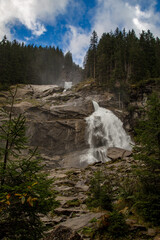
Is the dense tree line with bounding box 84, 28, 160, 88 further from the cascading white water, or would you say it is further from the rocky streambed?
the cascading white water

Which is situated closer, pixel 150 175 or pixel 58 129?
pixel 150 175

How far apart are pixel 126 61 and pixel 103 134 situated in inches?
1245

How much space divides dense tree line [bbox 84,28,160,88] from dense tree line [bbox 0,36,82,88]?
2340cm

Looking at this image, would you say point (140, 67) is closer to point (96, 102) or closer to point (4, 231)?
point (96, 102)

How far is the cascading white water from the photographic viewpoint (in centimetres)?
2761

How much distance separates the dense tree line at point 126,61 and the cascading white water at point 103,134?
12.6 meters

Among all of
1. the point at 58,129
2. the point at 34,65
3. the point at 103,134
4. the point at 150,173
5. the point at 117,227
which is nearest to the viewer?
the point at 117,227

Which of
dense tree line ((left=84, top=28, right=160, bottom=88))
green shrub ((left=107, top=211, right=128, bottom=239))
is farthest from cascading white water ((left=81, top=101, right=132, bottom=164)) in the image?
green shrub ((left=107, top=211, right=128, bottom=239))

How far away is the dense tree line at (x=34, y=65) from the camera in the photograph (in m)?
48.4

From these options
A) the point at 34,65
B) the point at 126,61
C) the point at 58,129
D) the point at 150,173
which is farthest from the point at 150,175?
the point at 34,65

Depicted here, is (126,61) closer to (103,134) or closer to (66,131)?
(103,134)

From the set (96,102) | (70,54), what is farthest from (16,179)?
(70,54)

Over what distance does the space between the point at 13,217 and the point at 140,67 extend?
44.5 m

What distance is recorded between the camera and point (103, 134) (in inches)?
1170
